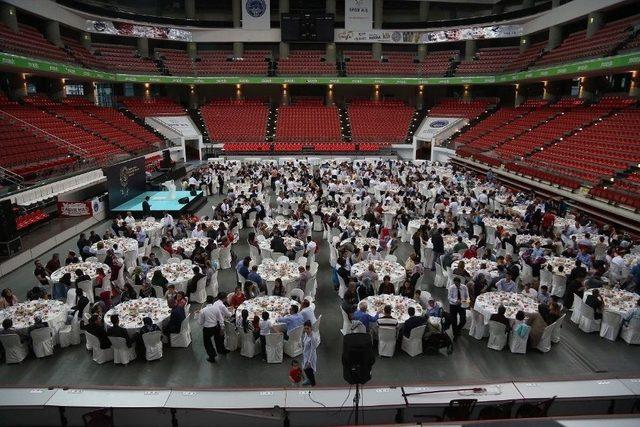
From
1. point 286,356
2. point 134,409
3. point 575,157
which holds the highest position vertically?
point 575,157

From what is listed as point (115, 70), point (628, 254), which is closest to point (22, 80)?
point (115, 70)

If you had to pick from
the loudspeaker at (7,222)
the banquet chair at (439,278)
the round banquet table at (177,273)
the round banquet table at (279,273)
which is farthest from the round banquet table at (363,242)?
the loudspeaker at (7,222)

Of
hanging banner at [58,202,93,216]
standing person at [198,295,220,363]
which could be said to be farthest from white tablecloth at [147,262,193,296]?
hanging banner at [58,202,93,216]

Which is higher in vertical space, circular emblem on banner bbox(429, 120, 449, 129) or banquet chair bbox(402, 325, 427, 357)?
circular emblem on banner bbox(429, 120, 449, 129)

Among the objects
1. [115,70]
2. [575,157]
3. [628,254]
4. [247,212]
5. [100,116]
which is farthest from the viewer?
[115,70]

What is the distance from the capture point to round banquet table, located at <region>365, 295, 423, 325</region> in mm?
9117

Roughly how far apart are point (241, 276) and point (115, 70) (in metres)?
33.0

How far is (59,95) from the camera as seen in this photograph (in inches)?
1289

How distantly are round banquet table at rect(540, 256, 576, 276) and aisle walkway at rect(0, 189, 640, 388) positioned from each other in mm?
2132

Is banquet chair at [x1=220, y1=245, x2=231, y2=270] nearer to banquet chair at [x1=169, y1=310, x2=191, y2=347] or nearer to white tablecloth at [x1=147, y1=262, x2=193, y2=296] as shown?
white tablecloth at [x1=147, y1=262, x2=193, y2=296]

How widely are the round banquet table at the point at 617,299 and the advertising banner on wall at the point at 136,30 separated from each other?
41.5 meters

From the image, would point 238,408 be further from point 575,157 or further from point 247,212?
point 575,157

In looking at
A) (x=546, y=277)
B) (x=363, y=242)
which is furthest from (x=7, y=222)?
(x=546, y=277)

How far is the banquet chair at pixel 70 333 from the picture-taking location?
366 inches
